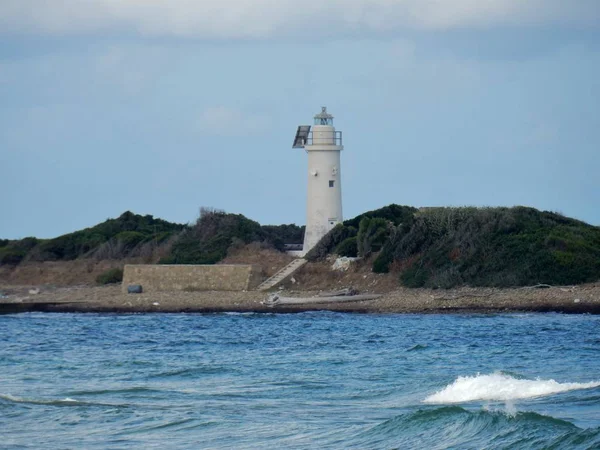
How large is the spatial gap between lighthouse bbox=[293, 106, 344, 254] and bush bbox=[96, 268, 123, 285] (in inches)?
280

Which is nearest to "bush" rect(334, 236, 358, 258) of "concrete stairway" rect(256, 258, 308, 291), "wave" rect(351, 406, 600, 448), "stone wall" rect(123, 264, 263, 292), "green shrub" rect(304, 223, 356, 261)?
"green shrub" rect(304, 223, 356, 261)

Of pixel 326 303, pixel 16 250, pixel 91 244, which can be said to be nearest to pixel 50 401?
pixel 326 303

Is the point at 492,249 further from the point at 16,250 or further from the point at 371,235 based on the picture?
the point at 16,250

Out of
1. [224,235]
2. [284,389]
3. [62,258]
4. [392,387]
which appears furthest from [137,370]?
[62,258]

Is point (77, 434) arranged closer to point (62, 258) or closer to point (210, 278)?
point (210, 278)

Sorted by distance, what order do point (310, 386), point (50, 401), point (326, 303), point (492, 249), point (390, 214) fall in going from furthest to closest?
point (390, 214)
point (492, 249)
point (326, 303)
point (310, 386)
point (50, 401)

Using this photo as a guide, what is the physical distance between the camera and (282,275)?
119 ft

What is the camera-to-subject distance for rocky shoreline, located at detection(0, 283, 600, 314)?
1159 inches

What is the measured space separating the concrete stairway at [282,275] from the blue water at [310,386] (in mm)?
8802

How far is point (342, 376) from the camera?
1672 centimetres

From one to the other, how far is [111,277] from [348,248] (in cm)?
935

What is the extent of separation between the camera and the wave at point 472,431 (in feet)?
34.8

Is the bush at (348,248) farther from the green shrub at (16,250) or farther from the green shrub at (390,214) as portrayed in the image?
the green shrub at (16,250)

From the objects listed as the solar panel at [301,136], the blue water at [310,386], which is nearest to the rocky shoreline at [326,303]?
the blue water at [310,386]
